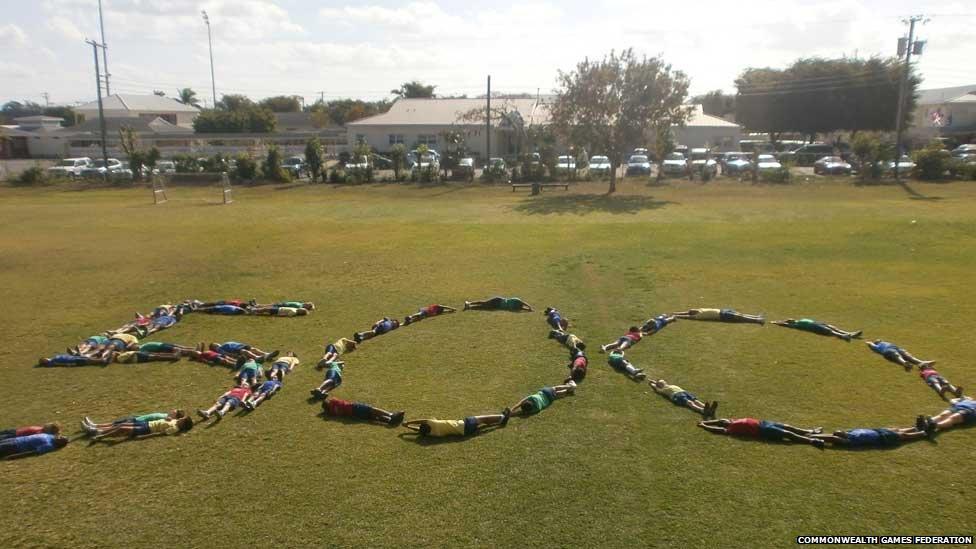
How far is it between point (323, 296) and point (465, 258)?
5.10 m

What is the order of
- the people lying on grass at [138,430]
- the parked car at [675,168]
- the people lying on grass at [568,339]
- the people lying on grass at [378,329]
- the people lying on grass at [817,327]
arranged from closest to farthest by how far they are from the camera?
the people lying on grass at [138,430], the people lying on grass at [568,339], the people lying on grass at [817,327], the people lying on grass at [378,329], the parked car at [675,168]

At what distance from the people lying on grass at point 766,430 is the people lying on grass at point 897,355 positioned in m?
3.19

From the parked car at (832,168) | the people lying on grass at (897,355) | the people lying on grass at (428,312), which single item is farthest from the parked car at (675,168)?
the people lying on grass at (897,355)

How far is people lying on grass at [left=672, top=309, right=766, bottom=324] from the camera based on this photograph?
39.5 feet

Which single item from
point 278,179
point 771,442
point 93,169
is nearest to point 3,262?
point 771,442

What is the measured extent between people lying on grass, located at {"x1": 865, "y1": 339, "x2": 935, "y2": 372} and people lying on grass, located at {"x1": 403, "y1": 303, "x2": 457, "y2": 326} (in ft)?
24.5

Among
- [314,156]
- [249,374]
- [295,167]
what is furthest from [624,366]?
[295,167]

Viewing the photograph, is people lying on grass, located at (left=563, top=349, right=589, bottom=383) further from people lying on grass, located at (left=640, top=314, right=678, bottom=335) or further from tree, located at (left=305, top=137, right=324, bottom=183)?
tree, located at (left=305, top=137, right=324, bottom=183)

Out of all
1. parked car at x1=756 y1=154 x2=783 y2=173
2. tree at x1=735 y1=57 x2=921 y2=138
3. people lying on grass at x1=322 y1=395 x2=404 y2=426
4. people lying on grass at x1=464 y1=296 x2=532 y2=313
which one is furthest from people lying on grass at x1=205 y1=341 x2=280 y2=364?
tree at x1=735 y1=57 x2=921 y2=138

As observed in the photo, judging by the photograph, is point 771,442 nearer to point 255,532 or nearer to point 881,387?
point 881,387

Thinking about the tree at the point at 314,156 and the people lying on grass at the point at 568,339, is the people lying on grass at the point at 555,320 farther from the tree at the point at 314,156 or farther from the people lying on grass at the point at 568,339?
the tree at the point at 314,156

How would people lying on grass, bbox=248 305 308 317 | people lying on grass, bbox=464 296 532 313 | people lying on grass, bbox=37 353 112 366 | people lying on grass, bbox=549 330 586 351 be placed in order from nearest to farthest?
people lying on grass, bbox=37 353 112 366
people lying on grass, bbox=549 330 586 351
people lying on grass, bbox=248 305 308 317
people lying on grass, bbox=464 296 532 313

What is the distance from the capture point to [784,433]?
7383 mm

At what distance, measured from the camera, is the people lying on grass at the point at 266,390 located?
8.55 m
